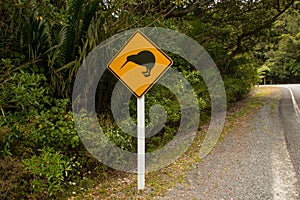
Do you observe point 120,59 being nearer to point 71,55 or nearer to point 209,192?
point 71,55

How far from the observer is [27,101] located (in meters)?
3.89

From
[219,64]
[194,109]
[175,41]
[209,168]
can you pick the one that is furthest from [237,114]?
[209,168]

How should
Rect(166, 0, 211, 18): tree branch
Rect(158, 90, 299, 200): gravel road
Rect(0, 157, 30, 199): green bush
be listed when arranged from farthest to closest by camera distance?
Rect(166, 0, 211, 18): tree branch < Rect(158, 90, 299, 200): gravel road < Rect(0, 157, 30, 199): green bush

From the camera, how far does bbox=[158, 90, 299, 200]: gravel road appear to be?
3.88 meters

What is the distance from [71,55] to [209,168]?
2821mm

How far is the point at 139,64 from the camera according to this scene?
4.05 m

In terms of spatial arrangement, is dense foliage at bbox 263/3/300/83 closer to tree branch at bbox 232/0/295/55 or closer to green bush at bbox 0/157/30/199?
tree branch at bbox 232/0/295/55

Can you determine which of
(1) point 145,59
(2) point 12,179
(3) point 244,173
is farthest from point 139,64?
(3) point 244,173

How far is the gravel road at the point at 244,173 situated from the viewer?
3875 mm

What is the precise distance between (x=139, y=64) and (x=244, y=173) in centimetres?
231

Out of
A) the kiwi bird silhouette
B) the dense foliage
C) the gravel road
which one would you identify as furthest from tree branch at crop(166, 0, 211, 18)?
the dense foliage

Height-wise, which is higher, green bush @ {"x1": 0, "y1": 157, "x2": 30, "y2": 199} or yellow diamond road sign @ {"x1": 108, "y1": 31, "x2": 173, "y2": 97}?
yellow diamond road sign @ {"x1": 108, "y1": 31, "x2": 173, "y2": 97}

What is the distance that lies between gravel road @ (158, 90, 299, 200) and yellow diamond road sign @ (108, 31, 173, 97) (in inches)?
59.2

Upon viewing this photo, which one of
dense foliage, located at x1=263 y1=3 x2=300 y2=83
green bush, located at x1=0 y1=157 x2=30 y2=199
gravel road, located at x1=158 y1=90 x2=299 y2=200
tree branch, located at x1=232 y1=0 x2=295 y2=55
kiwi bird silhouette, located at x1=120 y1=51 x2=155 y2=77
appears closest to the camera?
green bush, located at x1=0 y1=157 x2=30 y2=199
